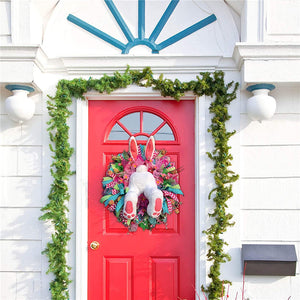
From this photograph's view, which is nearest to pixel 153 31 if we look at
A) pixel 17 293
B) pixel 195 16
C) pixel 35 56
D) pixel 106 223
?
pixel 195 16

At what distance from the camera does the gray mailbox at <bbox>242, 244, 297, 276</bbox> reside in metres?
2.42

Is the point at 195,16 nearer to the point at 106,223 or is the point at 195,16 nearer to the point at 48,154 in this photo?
the point at 48,154

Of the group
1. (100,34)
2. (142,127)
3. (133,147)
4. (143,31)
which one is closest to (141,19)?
(143,31)

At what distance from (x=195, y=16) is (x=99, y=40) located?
0.79m

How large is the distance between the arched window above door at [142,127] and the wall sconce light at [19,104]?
63cm

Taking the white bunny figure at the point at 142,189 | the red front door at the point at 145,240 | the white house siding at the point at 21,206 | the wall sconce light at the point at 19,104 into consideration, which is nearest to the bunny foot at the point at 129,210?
the white bunny figure at the point at 142,189

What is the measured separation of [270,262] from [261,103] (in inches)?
45.3

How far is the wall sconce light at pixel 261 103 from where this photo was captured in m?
Answer: 2.34

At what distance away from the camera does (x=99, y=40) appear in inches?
105

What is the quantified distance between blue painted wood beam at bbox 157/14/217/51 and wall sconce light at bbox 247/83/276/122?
2.14 ft

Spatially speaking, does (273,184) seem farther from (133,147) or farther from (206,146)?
(133,147)

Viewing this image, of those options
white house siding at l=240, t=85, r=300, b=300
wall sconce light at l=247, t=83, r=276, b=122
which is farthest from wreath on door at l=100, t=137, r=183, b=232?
wall sconce light at l=247, t=83, r=276, b=122

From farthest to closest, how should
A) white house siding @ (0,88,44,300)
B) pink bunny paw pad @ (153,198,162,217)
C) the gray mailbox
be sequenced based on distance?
white house siding @ (0,88,44,300) < the gray mailbox < pink bunny paw pad @ (153,198,162,217)

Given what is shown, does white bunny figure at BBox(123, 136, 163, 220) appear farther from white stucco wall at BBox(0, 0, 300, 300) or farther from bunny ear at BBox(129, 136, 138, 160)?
white stucco wall at BBox(0, 0, 300, 300)
